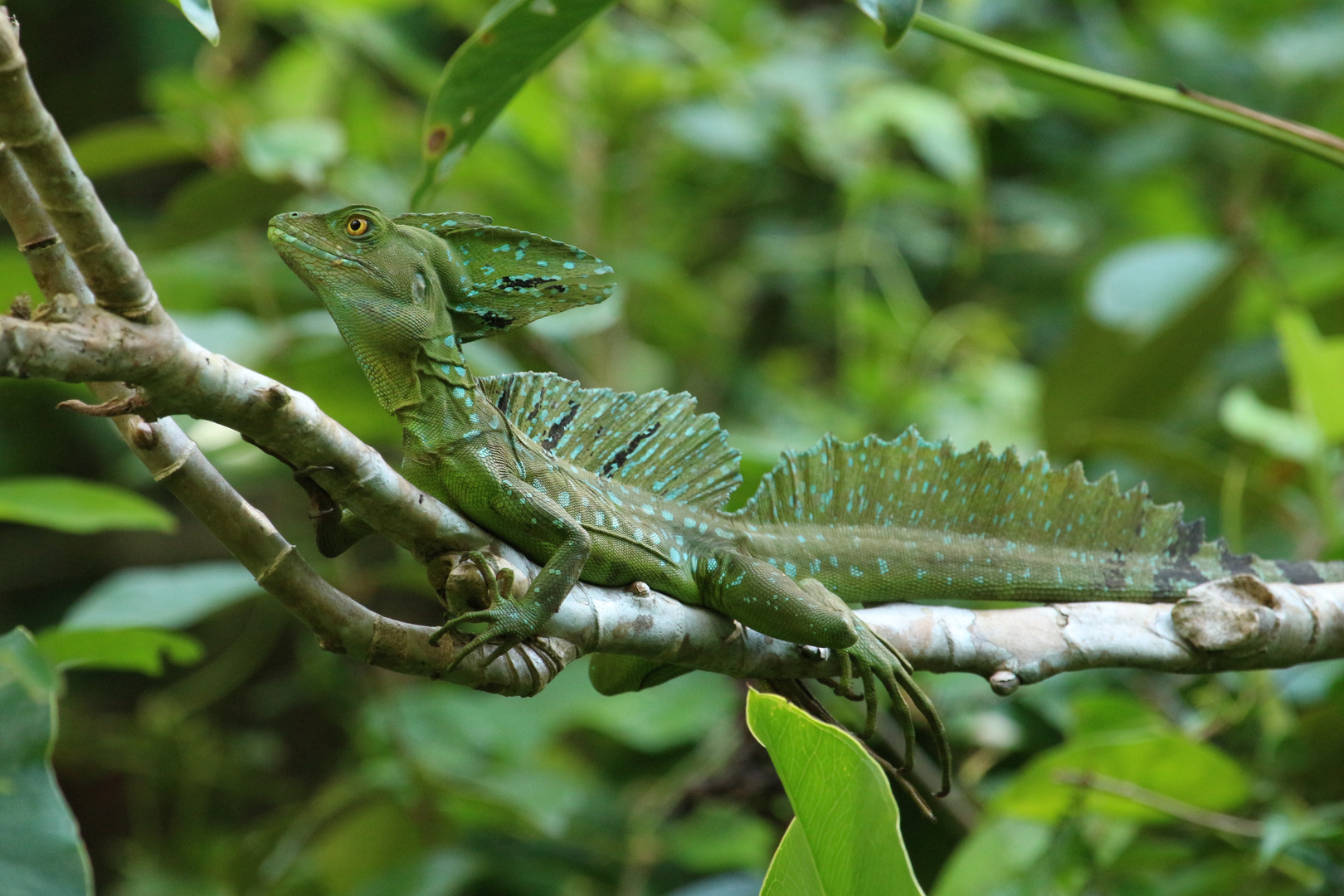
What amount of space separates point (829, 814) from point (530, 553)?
1.96ft

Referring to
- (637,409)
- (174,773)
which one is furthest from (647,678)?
(174,773)

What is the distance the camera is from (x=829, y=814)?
1.17 meters

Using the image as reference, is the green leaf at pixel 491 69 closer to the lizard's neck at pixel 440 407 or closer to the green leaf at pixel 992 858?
the lizard's neck at pixel 440 407

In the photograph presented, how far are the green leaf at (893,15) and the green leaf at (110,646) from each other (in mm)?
1448

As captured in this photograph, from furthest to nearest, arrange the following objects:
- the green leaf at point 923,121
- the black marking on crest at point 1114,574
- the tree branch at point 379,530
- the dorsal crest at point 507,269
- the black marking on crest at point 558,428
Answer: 1. the green leaf at point 923,121
2. the black marking on crest at point 1114,574
3. the black marking on crest at point 558,428
4. the dorsal crest at point 507,269
5. the tree branch at point 379,530

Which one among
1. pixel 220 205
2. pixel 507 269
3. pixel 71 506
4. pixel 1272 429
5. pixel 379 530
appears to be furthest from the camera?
pixel 220 205

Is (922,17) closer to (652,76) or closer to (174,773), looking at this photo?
(652,76)

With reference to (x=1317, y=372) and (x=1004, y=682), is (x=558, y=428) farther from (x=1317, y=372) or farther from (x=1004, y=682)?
(x=1317, y=372)

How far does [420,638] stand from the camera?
1.28 m

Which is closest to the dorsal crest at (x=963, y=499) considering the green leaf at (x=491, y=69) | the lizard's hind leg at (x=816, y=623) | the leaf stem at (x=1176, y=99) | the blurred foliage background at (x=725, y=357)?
the lizard's hind leg at (x=816, y=623)

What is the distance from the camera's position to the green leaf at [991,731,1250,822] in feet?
6.40

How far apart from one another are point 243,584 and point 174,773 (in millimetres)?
2050

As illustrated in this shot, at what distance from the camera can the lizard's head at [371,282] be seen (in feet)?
5.18

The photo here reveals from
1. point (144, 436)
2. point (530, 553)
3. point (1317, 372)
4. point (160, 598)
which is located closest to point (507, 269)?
point (530, 553)
